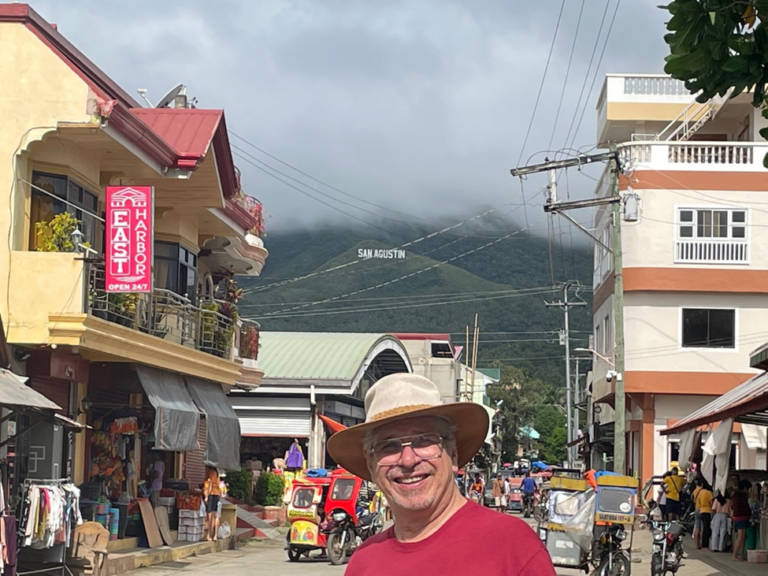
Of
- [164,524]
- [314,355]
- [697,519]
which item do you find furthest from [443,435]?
[314,355]

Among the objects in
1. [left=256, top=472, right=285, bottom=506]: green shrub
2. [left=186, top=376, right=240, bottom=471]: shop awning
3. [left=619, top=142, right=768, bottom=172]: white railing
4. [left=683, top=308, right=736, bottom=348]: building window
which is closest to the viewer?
[left=186, top=376, right=240, bottom=471]: shop awning

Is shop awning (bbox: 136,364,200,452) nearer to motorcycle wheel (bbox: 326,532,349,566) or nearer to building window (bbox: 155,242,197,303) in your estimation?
building window (bbox: 155,242,197,303)

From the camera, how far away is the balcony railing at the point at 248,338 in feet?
104

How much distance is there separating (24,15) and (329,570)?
1086 cm

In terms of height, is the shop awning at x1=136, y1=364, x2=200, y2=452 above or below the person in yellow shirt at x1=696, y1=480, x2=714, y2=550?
above

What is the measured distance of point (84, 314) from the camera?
1808 centimetres

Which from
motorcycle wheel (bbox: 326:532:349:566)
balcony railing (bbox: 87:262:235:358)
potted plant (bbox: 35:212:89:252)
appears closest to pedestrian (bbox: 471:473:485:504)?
balcony railing (bbox: 87:262:235:358)

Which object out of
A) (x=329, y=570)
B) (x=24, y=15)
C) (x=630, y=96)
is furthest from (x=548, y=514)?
(x=630, y=96)

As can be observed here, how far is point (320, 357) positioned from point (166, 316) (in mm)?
18260

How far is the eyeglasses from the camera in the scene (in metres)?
4.31

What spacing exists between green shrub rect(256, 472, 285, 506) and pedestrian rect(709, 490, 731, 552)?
13000mm

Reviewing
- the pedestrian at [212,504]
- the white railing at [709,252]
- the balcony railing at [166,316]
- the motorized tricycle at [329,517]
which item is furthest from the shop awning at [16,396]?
the white railing at [709,252]

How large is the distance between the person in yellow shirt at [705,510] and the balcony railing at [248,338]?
473 inches

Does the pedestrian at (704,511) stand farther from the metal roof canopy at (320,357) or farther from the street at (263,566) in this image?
the metal roof canopy at (320,357)
